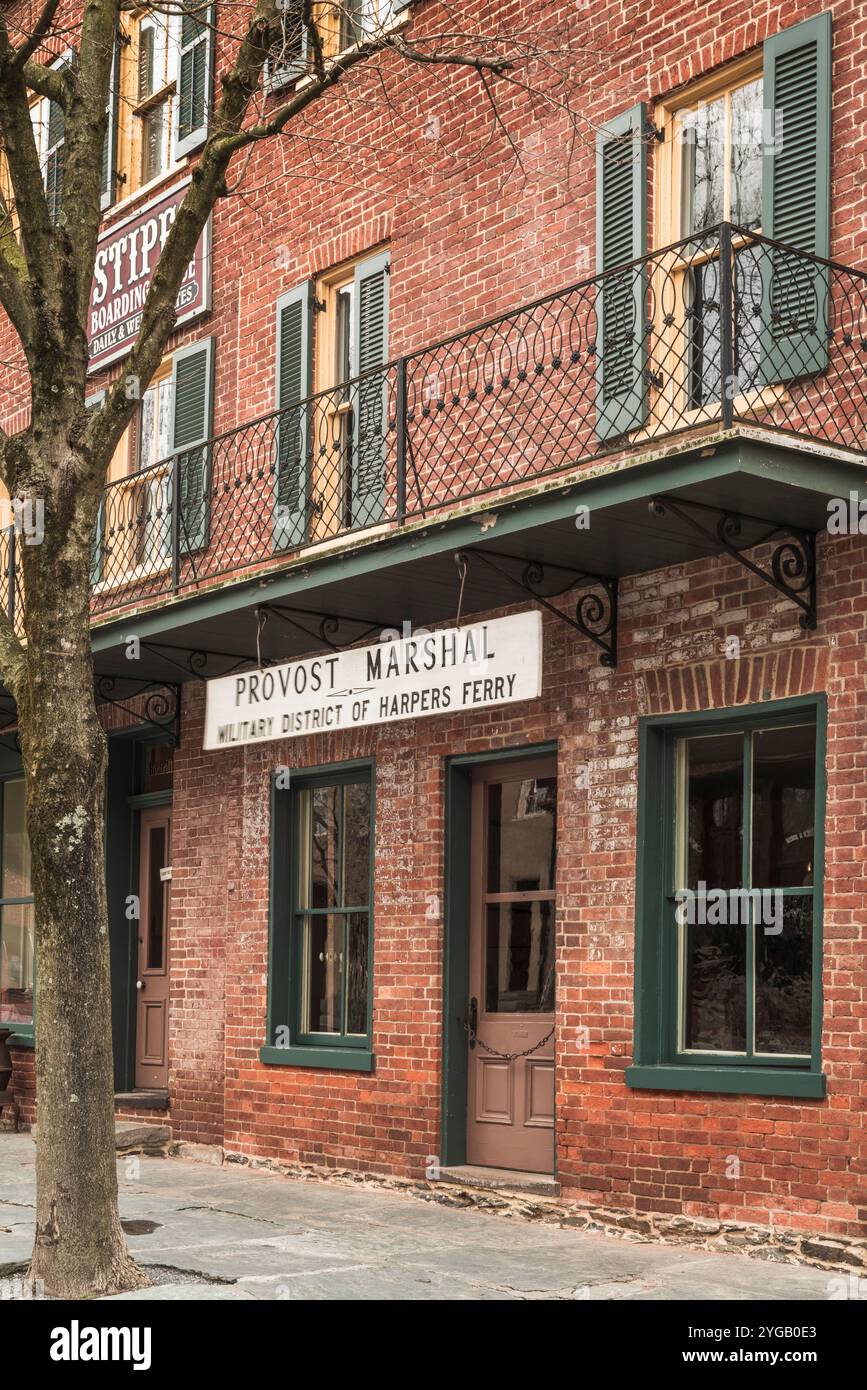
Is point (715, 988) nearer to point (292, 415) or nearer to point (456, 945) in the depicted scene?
point (456, 945)

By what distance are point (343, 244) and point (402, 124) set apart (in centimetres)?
93

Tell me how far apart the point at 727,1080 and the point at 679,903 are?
1025 millimetres

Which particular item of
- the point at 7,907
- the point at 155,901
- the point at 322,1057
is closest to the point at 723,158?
the point at 322,1057

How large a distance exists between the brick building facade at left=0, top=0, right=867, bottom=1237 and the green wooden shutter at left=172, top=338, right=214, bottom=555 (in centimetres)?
5

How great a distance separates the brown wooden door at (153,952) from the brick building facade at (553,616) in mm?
802

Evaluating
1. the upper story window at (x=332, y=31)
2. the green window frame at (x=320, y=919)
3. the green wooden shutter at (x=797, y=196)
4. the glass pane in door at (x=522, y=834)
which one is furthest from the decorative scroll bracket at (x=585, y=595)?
the upper story window at (x=332, y=31)

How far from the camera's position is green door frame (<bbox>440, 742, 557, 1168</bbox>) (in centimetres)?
1052

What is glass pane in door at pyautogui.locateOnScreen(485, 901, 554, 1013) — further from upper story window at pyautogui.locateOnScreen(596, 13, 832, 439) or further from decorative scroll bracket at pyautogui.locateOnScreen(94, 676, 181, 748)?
decorative scroll bracket at pyautogui.locateOnScreen(94, 676, 181, 748)

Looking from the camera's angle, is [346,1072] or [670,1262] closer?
[670,1262]

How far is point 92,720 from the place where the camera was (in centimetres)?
764

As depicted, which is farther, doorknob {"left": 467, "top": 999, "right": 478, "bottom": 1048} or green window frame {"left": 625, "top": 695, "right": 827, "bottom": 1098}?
doorknob {"left": 467, "top": 999, "right": 478, "bottom": 1048}

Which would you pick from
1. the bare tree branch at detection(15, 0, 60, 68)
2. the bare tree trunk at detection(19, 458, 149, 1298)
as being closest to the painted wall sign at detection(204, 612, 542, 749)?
the bare tree trunk at detection(19, 458, 149, 1298)
